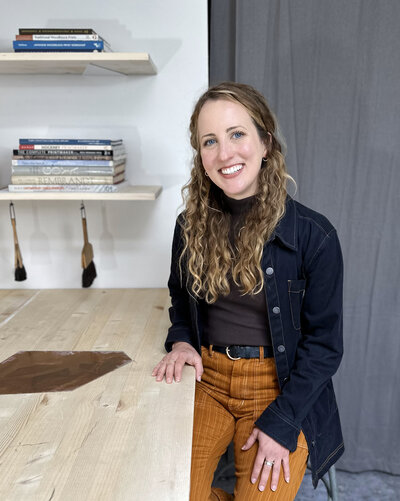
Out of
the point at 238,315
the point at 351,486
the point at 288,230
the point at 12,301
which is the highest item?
the point at 288,230

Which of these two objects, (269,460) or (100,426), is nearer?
(100,426)

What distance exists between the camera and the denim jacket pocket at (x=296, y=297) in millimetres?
1377

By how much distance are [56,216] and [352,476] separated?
1641mm

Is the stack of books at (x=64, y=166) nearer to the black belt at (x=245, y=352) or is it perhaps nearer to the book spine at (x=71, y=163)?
the book spine at (x=71, y=163)

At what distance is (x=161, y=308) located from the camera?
1.78m

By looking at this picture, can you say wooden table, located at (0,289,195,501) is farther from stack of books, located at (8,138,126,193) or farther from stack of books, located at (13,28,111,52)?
stack of books, located at (13,28,111,52)

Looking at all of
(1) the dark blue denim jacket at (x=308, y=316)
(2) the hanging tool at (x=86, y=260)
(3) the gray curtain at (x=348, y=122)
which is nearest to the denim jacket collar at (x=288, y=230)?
(1) the dark blue denim jacket at (x=308, y=316)

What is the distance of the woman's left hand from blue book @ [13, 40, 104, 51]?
1204 millimetres

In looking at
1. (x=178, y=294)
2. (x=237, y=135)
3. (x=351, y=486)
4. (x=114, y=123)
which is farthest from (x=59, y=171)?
(x=351, y=486)

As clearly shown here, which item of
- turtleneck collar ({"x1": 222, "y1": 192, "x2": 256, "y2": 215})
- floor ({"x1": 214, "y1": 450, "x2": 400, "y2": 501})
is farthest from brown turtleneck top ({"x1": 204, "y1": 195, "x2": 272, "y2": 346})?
floor ({"x1": 214, "y1": 450, "x2": 400, "y2": 501})

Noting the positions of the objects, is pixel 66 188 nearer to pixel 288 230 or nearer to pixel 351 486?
pixel 288 230

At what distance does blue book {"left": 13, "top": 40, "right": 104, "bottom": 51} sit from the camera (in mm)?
1584

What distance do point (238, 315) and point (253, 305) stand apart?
0.17ft

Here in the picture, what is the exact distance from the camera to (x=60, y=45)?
159 centimetres
